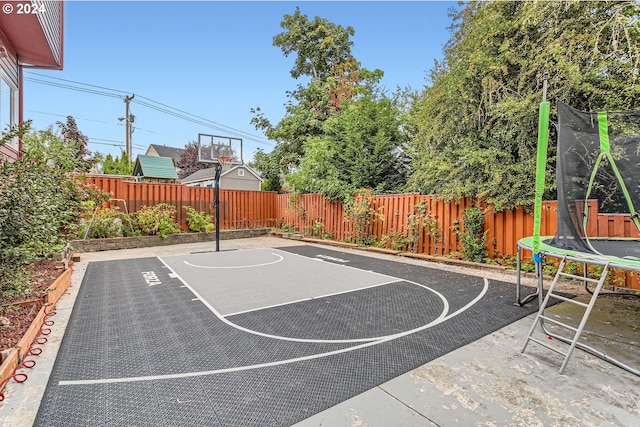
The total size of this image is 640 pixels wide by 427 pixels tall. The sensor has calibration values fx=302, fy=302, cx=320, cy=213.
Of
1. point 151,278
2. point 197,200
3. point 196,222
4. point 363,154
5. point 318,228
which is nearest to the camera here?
point 151,278

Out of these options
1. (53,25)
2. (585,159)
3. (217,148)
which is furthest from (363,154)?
(53,25)

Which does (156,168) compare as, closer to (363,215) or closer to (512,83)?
(363,215)

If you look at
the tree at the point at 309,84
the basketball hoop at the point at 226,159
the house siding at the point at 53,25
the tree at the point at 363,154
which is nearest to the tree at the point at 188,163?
the tree at the point at 309,84

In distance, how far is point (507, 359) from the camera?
86.9 inches

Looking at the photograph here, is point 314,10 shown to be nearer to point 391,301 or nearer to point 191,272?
point 191,272

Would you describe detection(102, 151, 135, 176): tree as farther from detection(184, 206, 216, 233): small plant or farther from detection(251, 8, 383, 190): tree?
detection(184, 206, 216, 233): small plant

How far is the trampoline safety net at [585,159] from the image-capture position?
282cm

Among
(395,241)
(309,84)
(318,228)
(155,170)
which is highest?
(309,84)

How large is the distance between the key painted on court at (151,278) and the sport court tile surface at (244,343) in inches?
5.3

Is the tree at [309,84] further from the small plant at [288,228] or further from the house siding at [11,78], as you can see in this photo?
the house siding at [11,78]

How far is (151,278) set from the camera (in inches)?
179

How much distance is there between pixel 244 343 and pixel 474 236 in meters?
4.73

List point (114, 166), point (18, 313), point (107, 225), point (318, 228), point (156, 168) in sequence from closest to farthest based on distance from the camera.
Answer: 1. point (18, 313)
2. point (107, 225)
3. point (318, 228)
4. point (114, 166)
5. point (156, 168)

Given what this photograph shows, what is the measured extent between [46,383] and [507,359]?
10.0 ft
